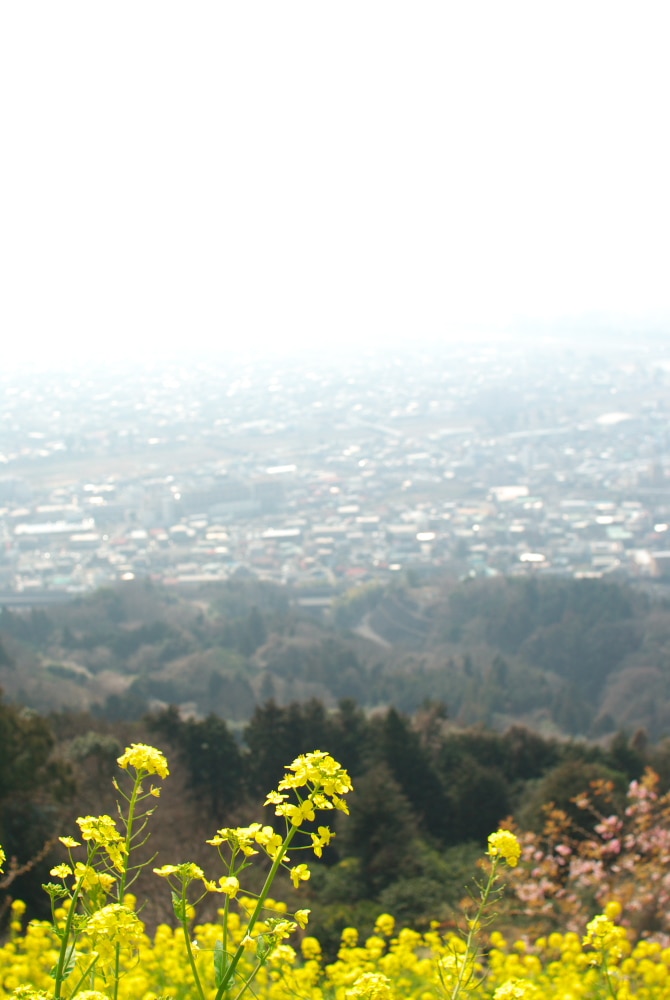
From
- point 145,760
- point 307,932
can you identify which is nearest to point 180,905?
point 145,760

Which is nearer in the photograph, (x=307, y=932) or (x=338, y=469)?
(x=307, y=932)

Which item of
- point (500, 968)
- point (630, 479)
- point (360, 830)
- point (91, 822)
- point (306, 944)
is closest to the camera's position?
point (91, 822)

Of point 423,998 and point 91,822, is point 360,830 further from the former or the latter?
point 91,822

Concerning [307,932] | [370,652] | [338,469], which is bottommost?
[370,652]

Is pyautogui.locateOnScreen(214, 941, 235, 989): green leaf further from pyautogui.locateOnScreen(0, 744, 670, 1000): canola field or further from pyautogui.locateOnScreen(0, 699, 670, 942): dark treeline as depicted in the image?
pyautogui.locateOnScreen(0, 699, 670, 942): dark treeline

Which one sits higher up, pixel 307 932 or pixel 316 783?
pixel 316 783

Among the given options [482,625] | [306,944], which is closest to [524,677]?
[482,625]

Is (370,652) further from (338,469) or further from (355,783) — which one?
(338,469)
